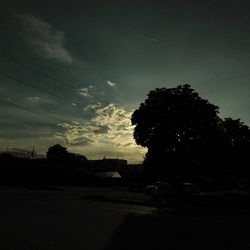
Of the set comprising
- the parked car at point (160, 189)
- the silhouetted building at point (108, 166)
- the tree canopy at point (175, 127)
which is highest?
the silhouetted building at point (108, 166)

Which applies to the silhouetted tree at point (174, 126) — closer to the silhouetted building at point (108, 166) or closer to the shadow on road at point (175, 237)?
the shadow on road at point (175, 237)

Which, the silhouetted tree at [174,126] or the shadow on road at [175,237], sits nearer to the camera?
the shadow on road at [175,237]

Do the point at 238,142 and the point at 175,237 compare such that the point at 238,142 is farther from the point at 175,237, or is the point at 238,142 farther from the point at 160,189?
the point at 175,237

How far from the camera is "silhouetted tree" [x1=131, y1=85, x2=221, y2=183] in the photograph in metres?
36.8

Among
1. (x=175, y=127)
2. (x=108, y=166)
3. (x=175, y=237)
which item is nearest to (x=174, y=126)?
(x=175, y=127)

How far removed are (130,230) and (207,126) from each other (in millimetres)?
26214

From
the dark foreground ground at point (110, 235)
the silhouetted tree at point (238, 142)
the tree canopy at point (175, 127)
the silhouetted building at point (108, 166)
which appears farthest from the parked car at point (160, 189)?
the silhouetted building at point (108, 166)

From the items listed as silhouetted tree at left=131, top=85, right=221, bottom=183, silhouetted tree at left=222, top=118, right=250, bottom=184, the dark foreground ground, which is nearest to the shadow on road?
the dark foreground ground

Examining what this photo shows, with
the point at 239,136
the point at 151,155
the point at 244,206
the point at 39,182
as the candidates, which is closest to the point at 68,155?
the point at 39,182

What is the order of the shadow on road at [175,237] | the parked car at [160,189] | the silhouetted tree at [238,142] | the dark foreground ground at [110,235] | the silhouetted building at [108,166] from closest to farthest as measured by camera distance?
the dark foreground ground at [110,235]
the shadow on road at [175,237]
the parked car at [160,189]
the silhouetted tree at [238,142]
the silhouetted building at [108,166]

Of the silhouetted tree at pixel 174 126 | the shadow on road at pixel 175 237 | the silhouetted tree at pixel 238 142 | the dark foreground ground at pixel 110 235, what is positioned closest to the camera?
the dark foreground ground at pixel 110 235

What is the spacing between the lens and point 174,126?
120 feet

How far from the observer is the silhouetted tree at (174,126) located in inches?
1448

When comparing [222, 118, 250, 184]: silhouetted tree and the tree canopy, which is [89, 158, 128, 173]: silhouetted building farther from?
the tree canopy
